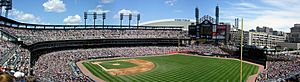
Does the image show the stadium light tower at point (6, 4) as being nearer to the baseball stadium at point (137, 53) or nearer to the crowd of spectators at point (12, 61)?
the baseball stadium at point (137, 53)

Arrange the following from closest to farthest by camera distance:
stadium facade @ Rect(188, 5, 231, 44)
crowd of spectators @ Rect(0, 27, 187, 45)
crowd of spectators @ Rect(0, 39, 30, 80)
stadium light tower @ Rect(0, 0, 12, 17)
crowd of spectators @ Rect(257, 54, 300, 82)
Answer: crowd of spectators @ Rect(0, 39, 30, 80)
crowd of spectators @ Rect(257, 54, 300, 82)
stadium light tower @ Rect(0, 0, 12, 17)
crowd of spectators @ Rect(0, 27, 187, 45)
stadium facade @ Rect(188, 5, 231, 44)

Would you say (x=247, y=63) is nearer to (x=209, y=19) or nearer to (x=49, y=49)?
(x=209, y=19)

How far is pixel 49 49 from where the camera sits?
59.8 metres

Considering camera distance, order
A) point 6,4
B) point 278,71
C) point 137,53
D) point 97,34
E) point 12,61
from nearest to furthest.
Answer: point 12,61 < point 278,71 < point 6,4 < point 137,53 < point 97,34

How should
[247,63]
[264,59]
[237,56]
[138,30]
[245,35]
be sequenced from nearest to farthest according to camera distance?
[264,59], [247,63], [237,56], [138,30], [245,35]

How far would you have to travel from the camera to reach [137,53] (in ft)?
240

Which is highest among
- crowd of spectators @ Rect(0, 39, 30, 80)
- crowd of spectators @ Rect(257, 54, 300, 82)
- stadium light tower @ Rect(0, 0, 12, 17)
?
stadium light tower @ Rect(0, 0, 12, 17)

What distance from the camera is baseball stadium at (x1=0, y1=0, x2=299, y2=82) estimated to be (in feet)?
130

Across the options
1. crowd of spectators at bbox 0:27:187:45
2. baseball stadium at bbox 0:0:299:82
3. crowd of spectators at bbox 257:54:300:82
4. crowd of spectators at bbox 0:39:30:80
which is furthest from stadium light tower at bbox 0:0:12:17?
crowd of spectators at bbox 257:54:300:82

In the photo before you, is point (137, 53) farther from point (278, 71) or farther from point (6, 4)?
point (278, 71)

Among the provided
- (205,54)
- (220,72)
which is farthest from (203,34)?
(220,72)

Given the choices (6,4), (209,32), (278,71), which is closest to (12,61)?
(278,71)

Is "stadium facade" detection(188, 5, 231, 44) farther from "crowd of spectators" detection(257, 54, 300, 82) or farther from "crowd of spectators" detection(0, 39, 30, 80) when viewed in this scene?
"crowd of spectators" detection(0, 39, 30, 80)

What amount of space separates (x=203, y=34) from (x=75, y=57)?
3858cm
